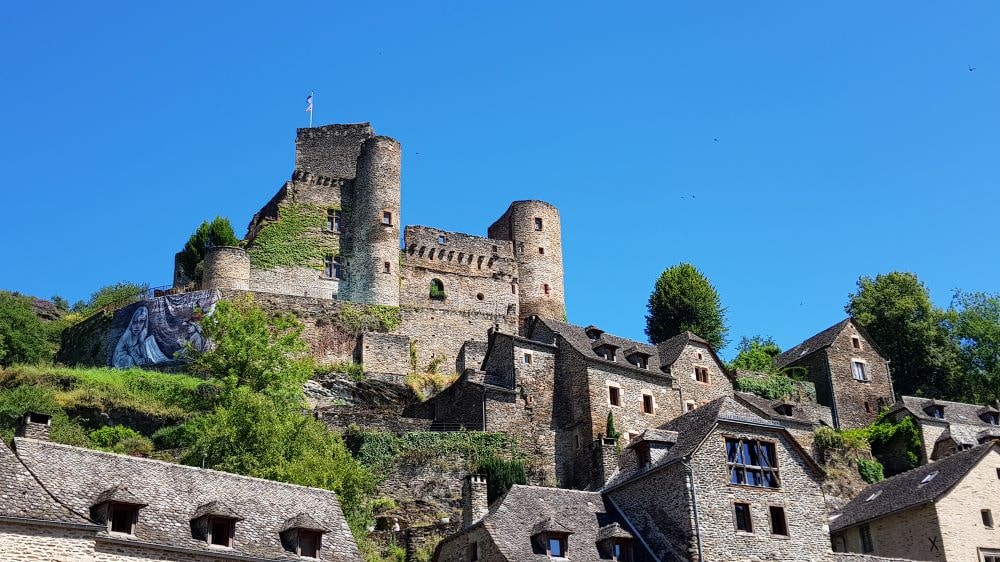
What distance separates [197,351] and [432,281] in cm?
1984

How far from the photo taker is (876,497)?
45.3 meters

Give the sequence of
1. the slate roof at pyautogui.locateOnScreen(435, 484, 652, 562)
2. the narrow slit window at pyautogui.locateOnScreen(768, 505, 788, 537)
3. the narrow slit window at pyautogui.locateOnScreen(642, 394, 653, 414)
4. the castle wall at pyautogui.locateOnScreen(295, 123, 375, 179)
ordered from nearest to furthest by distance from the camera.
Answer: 1. the slate roof at pyautogui.locateOnScreen(435, 484, 652, 562)
2. the narrow slit window at pyautogui.locateOnScreen(768, 505, 788, 537)
3. the narrow slit window at pyautogui.locateOnScreen(642, 394, 653, 414)
4. the castle wall at pyautogui.locateOnScreen(295, 123, 375, 179)

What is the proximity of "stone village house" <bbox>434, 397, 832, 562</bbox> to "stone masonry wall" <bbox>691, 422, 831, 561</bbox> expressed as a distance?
0.11 feet

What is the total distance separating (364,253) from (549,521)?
120 ft

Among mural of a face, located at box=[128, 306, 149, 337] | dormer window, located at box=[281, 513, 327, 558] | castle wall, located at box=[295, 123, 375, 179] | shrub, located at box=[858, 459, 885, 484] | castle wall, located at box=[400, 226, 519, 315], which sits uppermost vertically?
castle wall, located at box=[295, 123, 375, 179]

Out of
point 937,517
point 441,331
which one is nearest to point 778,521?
point 937,517

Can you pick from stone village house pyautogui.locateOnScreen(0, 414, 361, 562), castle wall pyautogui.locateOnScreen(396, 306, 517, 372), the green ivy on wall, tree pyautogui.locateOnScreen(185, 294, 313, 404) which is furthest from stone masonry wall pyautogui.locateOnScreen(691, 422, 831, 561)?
the green ivy on wall

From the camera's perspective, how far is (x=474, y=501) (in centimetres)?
3625

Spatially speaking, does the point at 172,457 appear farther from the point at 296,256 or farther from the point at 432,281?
the point at 432,281

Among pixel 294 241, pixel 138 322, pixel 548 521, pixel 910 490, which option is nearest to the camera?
pixel 548 521

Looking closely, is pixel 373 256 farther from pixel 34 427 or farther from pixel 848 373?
pixel 34 427

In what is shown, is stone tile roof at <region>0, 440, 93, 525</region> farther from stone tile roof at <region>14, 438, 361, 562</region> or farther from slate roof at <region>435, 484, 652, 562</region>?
slate roof at <region>435, 484, 652, 562</region>

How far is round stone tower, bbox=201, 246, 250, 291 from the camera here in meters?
61.5

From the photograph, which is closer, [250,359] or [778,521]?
[778,521]
